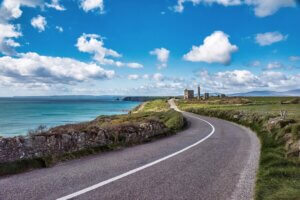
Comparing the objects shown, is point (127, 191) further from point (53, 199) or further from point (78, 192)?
point (53, 199)

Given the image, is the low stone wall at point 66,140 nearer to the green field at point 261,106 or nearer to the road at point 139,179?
the road at point 139,179

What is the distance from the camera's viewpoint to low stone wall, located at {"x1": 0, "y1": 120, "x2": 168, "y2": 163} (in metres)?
9.59

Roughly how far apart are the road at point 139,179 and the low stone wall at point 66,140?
94 cm

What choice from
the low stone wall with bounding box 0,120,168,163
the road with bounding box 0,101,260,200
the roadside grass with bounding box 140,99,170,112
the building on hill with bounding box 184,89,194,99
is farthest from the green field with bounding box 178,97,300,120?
the building on hill with bounding box 184,89,194,99

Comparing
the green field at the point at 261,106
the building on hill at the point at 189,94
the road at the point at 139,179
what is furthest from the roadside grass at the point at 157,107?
the road at the point at 139,179

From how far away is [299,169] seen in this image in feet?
30.8

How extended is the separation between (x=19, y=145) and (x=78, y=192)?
3983 millimetres

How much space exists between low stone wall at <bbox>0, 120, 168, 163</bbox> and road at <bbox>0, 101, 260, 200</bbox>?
936 mm

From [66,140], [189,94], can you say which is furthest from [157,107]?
[66,140]

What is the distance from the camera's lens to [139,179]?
7.96 m

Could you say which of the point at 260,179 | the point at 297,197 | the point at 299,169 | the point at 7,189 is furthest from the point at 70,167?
the point at 299,169

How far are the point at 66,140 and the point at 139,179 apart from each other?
14.9 ft

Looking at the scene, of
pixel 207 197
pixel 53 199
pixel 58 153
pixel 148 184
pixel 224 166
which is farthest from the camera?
pixel 58 153

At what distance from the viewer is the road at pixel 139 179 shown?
668cm
